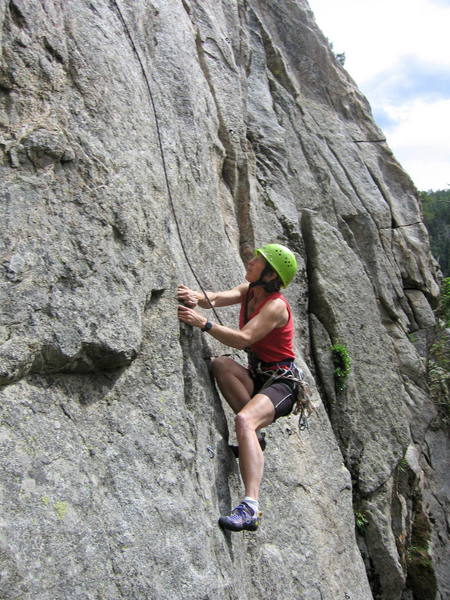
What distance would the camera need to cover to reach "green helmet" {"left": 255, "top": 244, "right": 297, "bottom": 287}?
6.08 metres

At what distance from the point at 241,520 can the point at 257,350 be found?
1.82 metres

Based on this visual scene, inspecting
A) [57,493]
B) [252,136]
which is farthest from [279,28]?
[57,493]

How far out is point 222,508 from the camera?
210 inches

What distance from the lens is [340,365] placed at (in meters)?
10.6

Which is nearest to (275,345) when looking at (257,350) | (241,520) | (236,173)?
(257,350)

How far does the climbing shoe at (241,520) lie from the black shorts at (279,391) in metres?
1.08

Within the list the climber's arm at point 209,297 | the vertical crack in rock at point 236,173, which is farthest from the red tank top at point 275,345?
the vertical crack in rock at point 236,173

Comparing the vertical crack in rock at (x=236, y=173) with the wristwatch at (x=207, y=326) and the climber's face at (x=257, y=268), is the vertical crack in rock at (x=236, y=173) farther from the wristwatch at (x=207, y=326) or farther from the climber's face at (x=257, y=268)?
the wristwatch at (x=207, y=326)

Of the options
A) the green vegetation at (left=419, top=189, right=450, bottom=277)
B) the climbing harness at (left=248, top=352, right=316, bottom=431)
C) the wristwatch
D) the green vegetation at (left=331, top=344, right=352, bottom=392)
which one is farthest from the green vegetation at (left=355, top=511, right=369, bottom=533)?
the green vegetation at (left=419, top=189, right=450, bottom=277)

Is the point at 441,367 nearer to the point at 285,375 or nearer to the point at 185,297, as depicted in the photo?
the point at 285,375

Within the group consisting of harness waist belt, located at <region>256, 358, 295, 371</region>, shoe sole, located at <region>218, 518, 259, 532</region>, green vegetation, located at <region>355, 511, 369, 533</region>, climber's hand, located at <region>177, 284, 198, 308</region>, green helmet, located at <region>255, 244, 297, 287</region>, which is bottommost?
green vegetation, located at <region>355, 511, 369, 533</region>

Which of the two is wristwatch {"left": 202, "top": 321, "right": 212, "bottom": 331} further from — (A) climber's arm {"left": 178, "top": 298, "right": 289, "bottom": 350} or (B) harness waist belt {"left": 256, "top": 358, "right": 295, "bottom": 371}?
(B) harness waist belt {"left": 256, "top": 358, "right": 295, "bottom": 371}

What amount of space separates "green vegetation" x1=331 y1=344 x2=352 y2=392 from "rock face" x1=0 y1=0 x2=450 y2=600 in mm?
182

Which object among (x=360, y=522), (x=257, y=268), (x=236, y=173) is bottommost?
(x=360, y=522)
